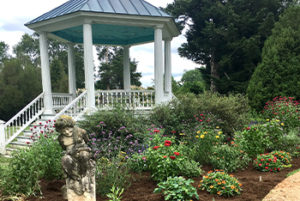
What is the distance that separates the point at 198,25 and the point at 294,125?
14965 millimetres

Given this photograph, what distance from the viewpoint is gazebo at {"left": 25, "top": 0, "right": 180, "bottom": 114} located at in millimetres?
8328

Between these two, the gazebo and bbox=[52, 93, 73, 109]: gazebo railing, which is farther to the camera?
bbox=[52, 93, 73, 109]: gazebo railing

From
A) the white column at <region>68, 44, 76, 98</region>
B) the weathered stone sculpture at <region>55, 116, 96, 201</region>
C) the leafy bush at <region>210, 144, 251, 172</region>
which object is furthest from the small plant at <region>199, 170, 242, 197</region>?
the white column at <region>68, 44, 76, 98</region>

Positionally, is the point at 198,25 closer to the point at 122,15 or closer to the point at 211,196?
the point at 122,15

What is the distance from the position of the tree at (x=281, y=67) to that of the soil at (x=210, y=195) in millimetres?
9059

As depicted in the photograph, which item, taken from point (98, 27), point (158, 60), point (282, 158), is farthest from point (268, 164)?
point (98, 27)

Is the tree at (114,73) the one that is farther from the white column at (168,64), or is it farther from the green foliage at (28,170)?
the green foliage at (28,170)

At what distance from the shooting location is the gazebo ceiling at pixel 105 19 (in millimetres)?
8273

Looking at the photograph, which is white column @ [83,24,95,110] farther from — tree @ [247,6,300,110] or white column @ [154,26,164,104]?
tree @ [247,6,300,110]

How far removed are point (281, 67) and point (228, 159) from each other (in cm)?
984

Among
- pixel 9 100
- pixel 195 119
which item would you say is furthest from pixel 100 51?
pixel 195 119

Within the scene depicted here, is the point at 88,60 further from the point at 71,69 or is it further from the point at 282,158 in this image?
the point at 282,158

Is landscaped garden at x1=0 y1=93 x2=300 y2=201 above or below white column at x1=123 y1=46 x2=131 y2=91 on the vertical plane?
below

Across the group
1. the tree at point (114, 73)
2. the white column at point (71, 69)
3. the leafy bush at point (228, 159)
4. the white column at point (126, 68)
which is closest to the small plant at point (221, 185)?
the leafy bush at point (228, 159)
